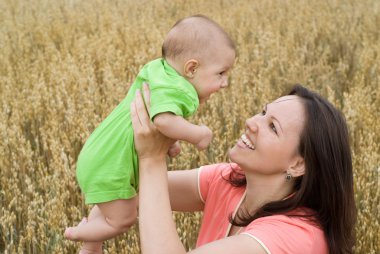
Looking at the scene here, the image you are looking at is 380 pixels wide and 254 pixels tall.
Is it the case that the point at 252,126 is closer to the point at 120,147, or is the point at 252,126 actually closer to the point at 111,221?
the point at 120,147

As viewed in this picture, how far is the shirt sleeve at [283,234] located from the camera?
1.92 metres

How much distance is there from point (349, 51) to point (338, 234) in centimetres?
403

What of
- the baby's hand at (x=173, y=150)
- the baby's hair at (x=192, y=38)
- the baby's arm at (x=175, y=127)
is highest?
the baby's hair at (x=192, y=38)

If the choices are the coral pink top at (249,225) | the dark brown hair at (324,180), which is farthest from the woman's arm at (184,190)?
the dark brown hair at (324,180)

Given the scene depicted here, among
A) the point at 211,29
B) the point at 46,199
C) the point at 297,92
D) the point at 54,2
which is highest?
the point at 54,2

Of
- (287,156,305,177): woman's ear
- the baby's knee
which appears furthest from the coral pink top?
the baby's knee

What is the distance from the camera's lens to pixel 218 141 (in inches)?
147

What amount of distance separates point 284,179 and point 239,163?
0.19 meters

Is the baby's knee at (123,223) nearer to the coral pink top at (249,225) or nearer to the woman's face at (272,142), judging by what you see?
the coral pink top at (249,225)

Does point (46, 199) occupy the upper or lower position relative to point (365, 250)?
upper

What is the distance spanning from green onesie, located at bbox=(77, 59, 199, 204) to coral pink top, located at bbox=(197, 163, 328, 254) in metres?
0.30

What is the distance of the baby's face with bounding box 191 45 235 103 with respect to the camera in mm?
2098

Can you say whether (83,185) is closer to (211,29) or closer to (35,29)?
(211,29)

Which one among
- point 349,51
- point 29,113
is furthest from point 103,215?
point 349,51
